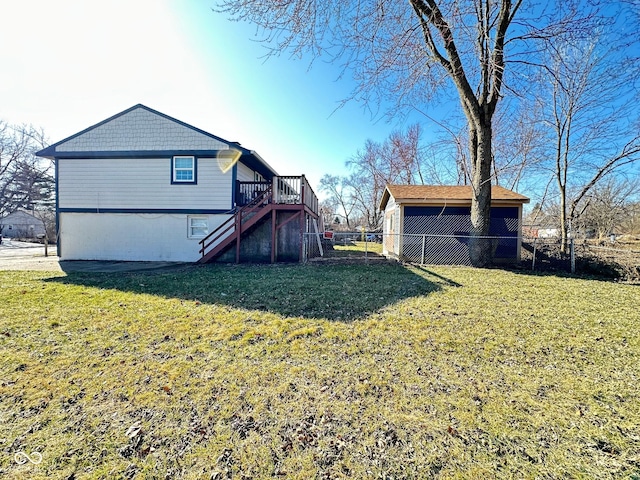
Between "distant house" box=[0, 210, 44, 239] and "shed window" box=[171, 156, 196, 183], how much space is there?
2711 centimetres

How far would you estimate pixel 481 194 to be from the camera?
9.76 m

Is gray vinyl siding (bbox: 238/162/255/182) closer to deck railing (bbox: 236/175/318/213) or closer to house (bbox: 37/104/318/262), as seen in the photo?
house (bbox: 37/104/318/262)

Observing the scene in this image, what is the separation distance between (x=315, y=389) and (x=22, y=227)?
4921 cm

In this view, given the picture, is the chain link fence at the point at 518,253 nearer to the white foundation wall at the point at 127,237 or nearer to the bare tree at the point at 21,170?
the white foundation wall at the point at 127,237

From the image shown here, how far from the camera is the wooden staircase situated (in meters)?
10.6

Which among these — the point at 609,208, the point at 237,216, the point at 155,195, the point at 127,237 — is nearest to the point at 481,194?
the point at 237,216

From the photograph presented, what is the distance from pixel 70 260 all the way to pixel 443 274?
14.7 metres

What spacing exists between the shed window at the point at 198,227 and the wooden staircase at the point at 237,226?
431 millimetres

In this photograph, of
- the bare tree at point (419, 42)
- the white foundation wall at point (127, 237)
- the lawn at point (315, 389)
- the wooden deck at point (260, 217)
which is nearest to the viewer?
the lawn at point (315, 389)

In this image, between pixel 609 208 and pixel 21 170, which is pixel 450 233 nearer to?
pixel 609 208

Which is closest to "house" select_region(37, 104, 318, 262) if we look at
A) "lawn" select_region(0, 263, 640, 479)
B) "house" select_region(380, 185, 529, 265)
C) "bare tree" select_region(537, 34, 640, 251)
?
"house" select_region(380, 185, 529, 265)

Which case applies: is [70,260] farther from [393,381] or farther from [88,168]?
[393,381]

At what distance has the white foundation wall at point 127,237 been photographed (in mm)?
11602

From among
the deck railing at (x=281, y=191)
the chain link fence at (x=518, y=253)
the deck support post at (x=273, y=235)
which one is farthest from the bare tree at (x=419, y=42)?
the deck support post at (x=273, y=235)
